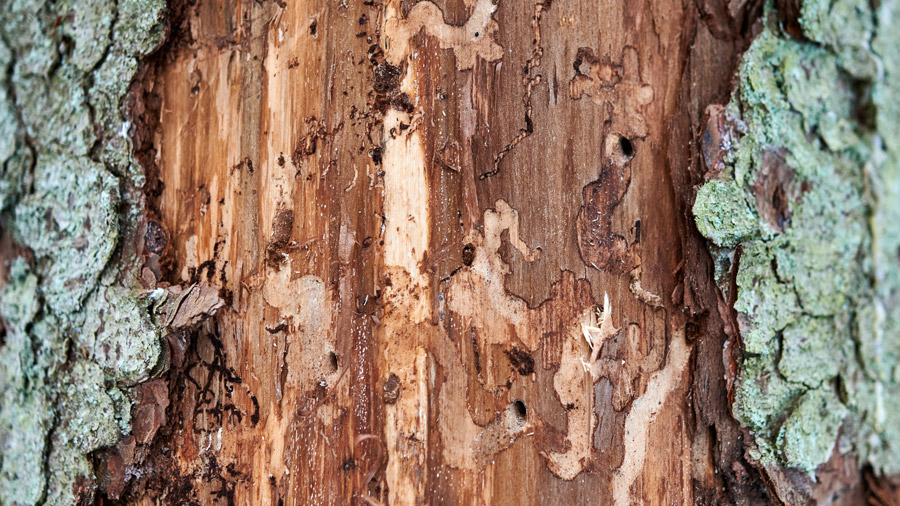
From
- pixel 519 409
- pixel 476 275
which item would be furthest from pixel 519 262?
pixel 519 409

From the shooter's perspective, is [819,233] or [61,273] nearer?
[819,233]

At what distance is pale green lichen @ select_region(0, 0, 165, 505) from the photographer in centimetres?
111

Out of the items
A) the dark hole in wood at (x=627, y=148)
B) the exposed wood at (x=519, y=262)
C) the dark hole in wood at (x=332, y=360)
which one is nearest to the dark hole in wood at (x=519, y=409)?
the exposed wood at (x=519, y=262)

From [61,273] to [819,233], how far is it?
1421mm

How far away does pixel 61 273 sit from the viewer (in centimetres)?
113

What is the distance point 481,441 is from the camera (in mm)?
1098

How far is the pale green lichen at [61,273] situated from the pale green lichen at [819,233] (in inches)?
44.6

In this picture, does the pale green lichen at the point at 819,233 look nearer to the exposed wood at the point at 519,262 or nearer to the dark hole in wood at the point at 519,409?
the exposed wood at the point at 519,262

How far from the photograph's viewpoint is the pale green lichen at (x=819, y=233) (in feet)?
3.22

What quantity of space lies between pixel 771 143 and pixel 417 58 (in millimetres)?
665

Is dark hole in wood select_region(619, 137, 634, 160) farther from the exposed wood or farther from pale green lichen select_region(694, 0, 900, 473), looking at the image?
pale green lichen select_region(694, 0, 900, 473)

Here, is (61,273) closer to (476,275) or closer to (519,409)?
(476,275)

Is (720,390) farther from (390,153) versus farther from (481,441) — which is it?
(390,153)

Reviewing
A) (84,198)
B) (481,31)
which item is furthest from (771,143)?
(84,198)
